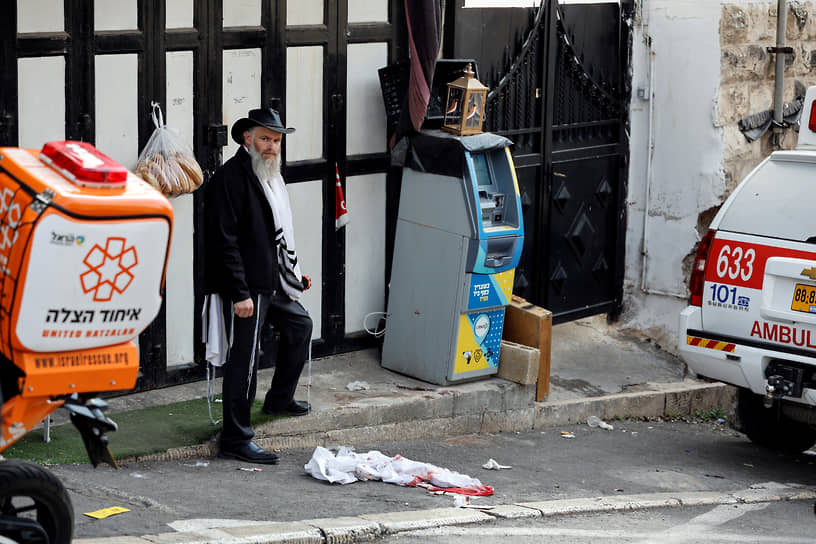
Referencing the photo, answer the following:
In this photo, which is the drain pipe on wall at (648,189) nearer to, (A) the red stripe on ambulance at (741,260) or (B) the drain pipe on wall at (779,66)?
(B) the drain pipe on wall at (779,66)

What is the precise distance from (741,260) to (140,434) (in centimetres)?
360

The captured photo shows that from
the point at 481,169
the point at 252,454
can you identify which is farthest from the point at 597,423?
the point at 252,454

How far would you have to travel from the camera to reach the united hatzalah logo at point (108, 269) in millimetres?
4297

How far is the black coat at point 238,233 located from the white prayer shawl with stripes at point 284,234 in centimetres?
5

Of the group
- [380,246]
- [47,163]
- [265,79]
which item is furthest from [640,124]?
[47,163]

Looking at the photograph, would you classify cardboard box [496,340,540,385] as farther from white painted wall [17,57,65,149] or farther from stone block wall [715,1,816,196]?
white painted wall [17,57,65,149]

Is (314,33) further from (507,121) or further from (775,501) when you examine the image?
(775,501)

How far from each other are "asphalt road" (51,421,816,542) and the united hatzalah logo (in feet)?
4.52

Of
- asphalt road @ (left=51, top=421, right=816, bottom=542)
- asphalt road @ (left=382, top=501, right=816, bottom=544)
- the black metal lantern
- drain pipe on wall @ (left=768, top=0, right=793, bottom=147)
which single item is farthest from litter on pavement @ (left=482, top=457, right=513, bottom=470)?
drain pipe on wall @ (left=768, top=0, right=793, bottom=147)

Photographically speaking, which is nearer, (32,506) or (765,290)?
(32,506)

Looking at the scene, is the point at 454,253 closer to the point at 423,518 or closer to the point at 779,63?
the point at 423,518

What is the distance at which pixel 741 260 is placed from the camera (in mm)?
7426

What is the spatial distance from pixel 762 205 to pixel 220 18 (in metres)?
3.44

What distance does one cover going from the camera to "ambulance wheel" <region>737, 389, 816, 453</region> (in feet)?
26.8
